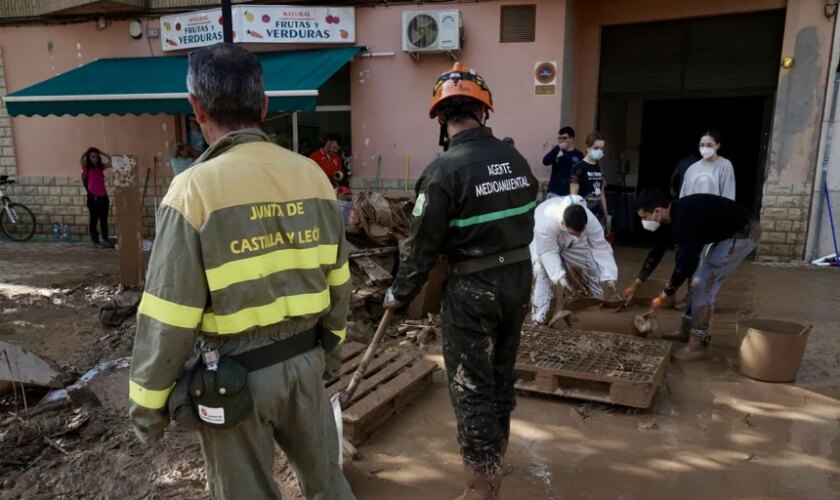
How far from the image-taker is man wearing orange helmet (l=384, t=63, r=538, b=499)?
8.44ft

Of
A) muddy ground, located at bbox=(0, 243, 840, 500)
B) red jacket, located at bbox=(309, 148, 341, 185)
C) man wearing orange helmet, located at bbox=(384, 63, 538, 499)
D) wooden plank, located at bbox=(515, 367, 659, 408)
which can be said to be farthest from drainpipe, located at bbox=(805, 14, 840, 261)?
man wearing orange helmet, located at bbox=(384, 63, 538, 499)

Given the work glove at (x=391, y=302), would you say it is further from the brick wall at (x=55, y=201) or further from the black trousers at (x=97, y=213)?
the brick wall at (x=55, y=201)

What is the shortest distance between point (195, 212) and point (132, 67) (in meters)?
8.88

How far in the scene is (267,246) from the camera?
1.75 m

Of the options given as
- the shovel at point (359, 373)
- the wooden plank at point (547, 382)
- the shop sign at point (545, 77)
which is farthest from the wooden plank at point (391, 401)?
the shop sign at point (545, 77)

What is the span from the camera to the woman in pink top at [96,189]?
29.1ft

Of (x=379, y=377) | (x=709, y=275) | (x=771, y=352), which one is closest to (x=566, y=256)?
(x=709, y=275)

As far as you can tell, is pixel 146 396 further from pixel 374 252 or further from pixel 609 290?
pixel 609 290

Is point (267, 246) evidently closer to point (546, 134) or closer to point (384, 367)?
point (384, 367)

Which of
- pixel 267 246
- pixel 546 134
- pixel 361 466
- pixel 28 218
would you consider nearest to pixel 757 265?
pixel 546 134

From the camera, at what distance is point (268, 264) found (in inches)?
68.9

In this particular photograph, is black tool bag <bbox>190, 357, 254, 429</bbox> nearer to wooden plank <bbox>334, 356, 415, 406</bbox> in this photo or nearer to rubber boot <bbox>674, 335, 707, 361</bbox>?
wooden plank <bbox>334, 356, 415, 406</bbox>

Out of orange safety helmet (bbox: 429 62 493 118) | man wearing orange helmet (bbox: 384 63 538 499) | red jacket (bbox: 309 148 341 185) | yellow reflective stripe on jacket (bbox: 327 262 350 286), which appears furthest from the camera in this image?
red jacket (bbox: 309 148 341 185)

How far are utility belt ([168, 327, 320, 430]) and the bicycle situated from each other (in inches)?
400
